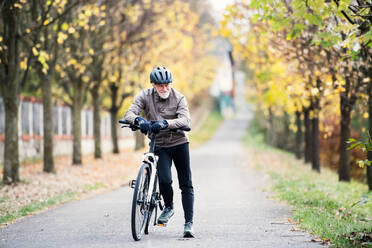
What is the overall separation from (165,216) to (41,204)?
4693 millimetres

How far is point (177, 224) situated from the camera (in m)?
8.54

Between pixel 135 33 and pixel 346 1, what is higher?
pixel 135 33

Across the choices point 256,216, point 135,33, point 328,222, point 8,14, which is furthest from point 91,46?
point 328,222

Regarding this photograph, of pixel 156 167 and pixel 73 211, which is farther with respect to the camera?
pixel 73 211

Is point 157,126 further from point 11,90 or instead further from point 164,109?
point 11,90

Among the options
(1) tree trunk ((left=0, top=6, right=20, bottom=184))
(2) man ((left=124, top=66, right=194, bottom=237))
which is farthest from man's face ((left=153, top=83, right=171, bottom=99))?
(1) tree trunk ((left=0, top=6, right=20, bottom=184))

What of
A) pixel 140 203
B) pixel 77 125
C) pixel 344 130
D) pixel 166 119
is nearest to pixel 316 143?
pixel 344 130

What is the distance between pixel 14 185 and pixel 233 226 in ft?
27.3

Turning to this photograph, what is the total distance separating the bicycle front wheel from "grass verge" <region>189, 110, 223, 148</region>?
1685 inches

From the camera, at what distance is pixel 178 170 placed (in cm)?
736

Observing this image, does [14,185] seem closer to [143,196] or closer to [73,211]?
[73,211]

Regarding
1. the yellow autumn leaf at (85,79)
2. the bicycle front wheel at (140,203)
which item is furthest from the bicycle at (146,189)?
the yellow autumn leaf at (85,79)

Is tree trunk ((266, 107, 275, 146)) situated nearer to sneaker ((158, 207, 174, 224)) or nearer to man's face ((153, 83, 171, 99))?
sneaker ((158, 207, 174, 224))

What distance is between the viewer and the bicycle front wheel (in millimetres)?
6531
